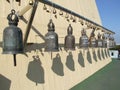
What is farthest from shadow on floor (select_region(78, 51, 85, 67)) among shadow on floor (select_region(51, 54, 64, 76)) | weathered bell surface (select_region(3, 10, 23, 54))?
weathered bell surface (select_region(3, 10, 23, 54))

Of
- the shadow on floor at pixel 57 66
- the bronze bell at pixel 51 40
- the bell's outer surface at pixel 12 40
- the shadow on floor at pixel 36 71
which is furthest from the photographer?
the shadow on floor at pixel 57 66

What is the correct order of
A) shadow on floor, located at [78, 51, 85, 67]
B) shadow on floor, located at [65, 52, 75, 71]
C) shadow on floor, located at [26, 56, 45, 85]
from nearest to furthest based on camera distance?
shadow on floor, located at [26, 56, 45, 85] < shadow on floor, located at [65, 52, 75, 71] < shadow on floor, located at [78, 51, 85, 67]

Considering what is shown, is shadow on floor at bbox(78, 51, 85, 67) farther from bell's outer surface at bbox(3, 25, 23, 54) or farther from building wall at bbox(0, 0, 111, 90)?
bell's outer surface at bbox(3, 25, 23, 54)

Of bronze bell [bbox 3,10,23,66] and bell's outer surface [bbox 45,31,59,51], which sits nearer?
bronze bell [bbox 3,10,23,66]

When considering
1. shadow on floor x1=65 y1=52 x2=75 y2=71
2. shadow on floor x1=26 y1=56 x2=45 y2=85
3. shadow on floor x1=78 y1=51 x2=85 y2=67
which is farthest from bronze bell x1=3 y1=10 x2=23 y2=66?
shadow on floor x1=78 y1=51 x2=85 y2=67

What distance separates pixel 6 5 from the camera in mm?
4992

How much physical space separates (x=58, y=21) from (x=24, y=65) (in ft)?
8.39

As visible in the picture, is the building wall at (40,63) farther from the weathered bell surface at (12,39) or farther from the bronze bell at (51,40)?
the weathered bell surface at (12,39)

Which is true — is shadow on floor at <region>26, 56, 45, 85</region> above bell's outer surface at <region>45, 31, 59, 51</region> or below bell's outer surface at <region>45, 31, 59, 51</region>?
below

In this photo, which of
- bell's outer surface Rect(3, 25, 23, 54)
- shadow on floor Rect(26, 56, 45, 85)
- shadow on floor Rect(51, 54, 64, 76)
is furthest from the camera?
shadow on floor Rect(51, 54, 64, 76)

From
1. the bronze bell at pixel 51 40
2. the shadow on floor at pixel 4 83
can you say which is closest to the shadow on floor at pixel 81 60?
the bronze bell at pixel 51 40

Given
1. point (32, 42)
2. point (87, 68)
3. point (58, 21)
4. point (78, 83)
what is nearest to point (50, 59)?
point (32, 42)

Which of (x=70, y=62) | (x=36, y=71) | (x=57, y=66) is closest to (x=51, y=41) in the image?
(x=36, y=71)

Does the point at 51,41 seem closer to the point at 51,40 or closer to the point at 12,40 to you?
the point at 51,40
